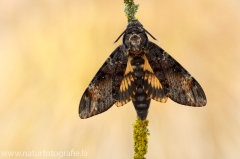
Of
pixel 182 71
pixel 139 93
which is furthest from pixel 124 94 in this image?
pixel 182 71

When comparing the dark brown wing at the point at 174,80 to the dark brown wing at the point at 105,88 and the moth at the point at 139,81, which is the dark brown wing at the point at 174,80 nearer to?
the moth at the point at 139,81

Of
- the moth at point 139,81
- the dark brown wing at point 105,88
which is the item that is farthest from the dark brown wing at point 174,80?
the dark brown wing at point 105,88

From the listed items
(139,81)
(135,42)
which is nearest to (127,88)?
(139,81)

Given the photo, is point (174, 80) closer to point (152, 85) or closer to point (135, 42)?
point (152, 85)

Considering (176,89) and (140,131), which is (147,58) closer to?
(176,89)

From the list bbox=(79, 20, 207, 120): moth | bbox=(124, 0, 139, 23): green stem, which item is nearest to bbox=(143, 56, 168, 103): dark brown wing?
bbox=(79, 20, 207, 120): moth

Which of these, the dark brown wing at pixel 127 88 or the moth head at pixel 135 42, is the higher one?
the moth head at pixel 135 42
